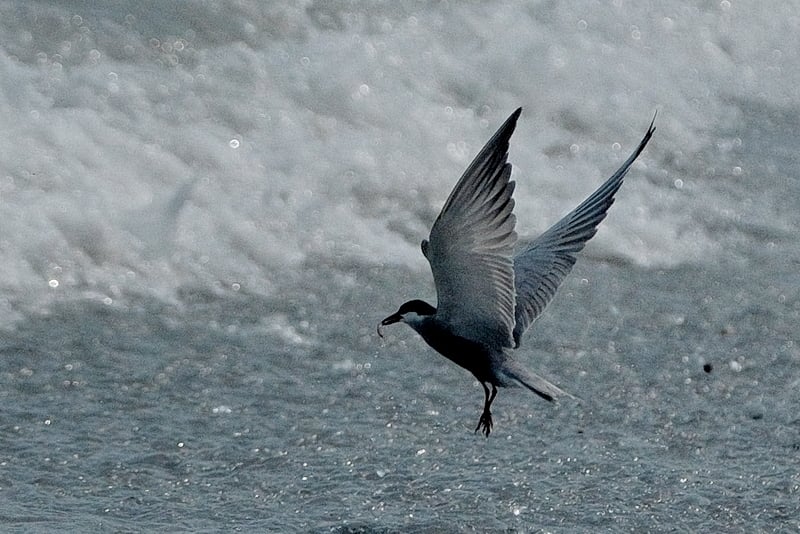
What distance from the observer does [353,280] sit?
17.6 ft

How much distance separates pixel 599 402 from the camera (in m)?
4.62

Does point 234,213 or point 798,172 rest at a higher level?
point 798,172

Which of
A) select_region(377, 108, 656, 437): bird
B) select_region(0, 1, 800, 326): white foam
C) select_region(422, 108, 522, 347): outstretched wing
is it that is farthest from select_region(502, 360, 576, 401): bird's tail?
select_region(0, 1, 800, 326): white foam

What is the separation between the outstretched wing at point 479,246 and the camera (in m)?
3.53

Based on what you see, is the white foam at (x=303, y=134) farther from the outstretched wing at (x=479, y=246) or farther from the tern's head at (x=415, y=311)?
the outstretched wing at (x=479, y=246)

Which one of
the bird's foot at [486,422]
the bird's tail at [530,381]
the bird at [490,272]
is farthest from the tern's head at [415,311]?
the bird's foot at [486,422]

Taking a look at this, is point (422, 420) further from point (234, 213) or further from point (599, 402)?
point (234, 213)

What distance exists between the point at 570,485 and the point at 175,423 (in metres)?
1.21

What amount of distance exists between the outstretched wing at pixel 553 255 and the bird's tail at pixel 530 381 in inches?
8.7

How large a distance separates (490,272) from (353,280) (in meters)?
1.72

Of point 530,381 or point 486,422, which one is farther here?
point 486,422

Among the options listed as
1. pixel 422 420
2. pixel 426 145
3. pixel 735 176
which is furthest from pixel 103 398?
pixel 735 176

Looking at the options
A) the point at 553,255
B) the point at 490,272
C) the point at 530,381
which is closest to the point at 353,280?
the point at 553,255

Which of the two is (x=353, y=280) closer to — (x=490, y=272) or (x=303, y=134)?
(x=303, y=134)
